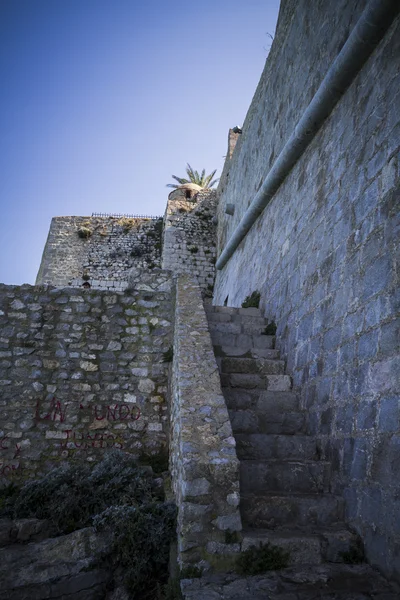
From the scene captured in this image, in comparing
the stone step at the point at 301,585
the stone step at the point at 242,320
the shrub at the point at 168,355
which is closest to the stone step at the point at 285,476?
the stone step at the point at 301,585

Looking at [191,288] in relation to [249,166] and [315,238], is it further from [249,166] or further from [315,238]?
[249,166]

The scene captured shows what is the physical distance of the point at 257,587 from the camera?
2693mm

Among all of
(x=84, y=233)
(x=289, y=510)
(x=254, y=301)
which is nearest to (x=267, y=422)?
(x=289, y=510)

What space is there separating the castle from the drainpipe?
0.05ft

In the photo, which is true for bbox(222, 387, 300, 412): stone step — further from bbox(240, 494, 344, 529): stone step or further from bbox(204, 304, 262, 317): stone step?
bbox(204, 304, 262, 317): stone step

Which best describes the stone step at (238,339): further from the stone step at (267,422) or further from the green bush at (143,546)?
the green bush at (143,546)

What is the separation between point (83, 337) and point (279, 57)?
6242mm

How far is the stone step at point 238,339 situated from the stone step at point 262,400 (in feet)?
3.43

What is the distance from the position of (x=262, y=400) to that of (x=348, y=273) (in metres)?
1.68

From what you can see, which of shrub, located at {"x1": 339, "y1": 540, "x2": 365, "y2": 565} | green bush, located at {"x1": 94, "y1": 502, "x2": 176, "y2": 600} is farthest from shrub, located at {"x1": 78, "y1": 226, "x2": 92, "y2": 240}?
shrub, located at {"x1": 339, "y1": 540, "x2": 365, "y2": 565}

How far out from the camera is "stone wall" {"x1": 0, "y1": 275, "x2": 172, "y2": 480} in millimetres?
5754

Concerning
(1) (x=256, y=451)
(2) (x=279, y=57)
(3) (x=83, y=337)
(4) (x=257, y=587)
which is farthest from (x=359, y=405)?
(2) (x=279, y=57)

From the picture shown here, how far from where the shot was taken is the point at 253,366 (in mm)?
5191

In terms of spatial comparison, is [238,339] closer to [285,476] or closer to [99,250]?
[285,476]
